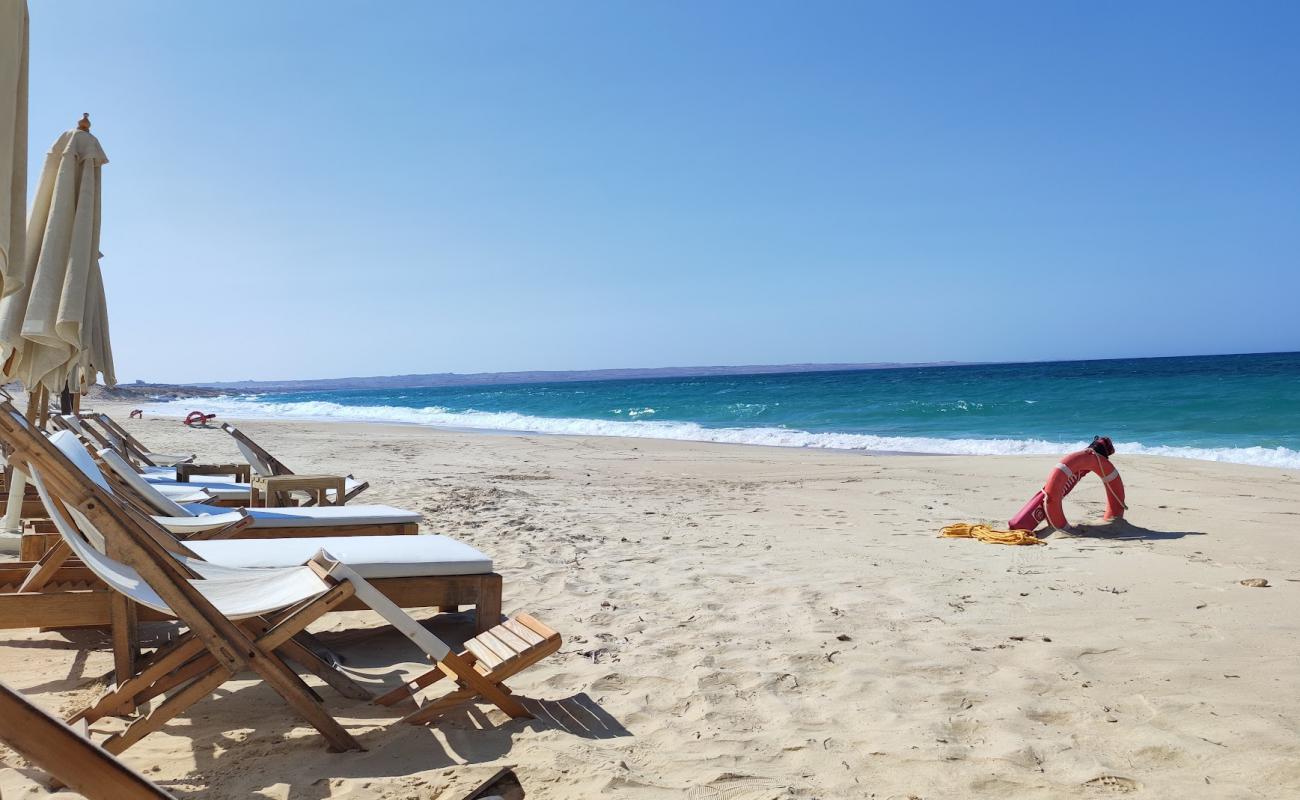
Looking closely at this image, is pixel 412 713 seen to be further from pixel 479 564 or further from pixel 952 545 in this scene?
pixel 952 545

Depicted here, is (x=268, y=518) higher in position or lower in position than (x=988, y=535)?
higher

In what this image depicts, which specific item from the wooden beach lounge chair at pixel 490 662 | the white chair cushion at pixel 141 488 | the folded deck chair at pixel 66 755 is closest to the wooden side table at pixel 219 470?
the white chair cushion at pixel 141 488

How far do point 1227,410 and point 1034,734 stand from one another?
81.9 feet

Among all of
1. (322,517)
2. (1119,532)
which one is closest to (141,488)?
(322,517)

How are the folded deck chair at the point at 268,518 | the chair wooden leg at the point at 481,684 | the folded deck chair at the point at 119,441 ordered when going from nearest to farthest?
the chair wooden leg at the point at 481,684 → the folded deck chair at the point at 268,518 → the folded deck chair at the point at 119,441

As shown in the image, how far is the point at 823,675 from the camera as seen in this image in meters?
3.44

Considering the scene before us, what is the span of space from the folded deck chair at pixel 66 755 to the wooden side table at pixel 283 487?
178 inches

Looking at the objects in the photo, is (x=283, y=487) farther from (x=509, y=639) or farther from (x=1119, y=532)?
(x=1119, y=532)

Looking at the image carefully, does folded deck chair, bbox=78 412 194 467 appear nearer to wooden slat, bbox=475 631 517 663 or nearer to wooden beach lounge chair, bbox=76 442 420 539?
wooden beach lounge chair, bbox=76 442 420 539

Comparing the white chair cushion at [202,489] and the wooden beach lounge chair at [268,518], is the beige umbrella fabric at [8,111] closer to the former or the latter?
the wooden beach lounge chair at [268,518]

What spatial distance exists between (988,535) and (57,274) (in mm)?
6304

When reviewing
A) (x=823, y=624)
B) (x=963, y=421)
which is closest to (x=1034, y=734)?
(x=823, y=624)

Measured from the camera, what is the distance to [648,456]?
47.9ft

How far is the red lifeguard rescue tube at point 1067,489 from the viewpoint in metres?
6.63
